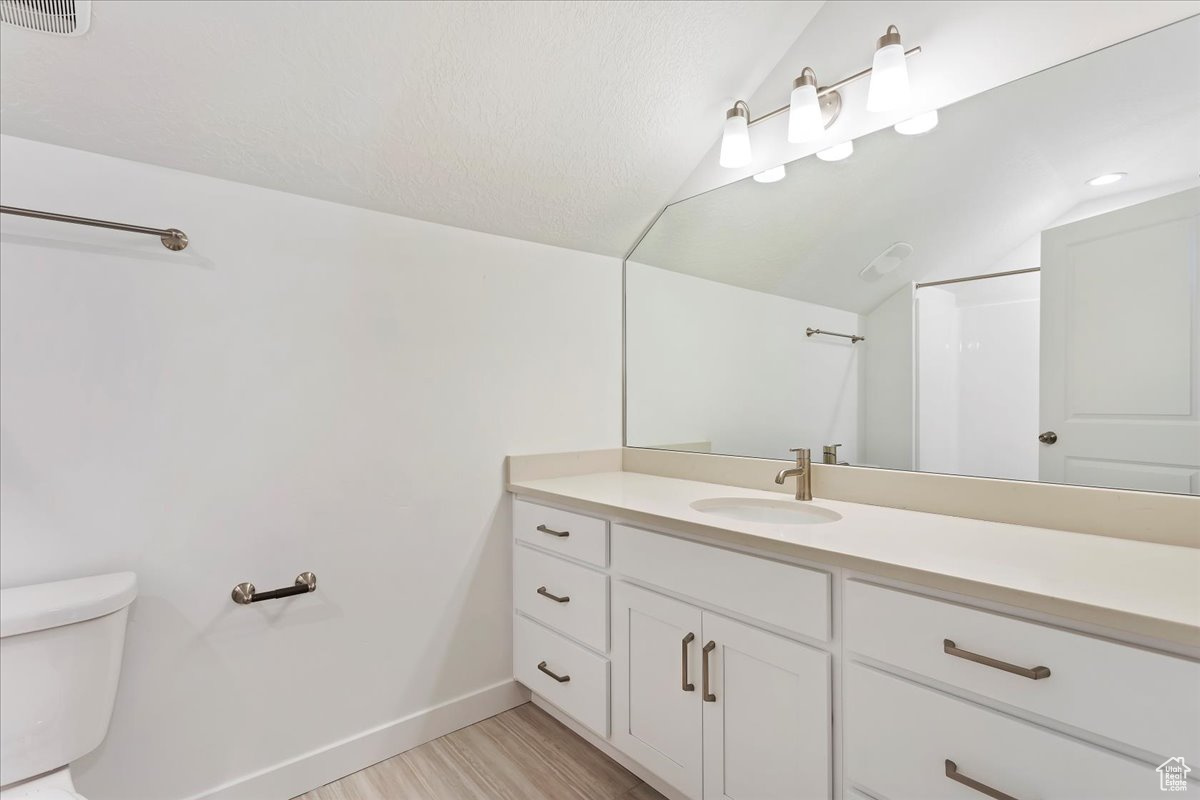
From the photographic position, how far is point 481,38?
1.44m

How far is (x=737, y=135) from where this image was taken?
185 centimetres

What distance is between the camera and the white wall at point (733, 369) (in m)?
1.74

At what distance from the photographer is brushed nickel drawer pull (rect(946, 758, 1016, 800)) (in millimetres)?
885

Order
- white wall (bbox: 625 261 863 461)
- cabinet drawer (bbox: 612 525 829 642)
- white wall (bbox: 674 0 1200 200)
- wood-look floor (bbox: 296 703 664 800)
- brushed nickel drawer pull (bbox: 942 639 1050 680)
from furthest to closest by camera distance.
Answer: white wall (bbox: 625 261 863 461)
wood-look floor (bbox: 296 703 664 800)
white wall (bbox: 674 0 1200 200)
cabinet drawer (bbox: 612 525 829 642)
brushed nickel drawer pull (bbox: 942 639 1050 680)

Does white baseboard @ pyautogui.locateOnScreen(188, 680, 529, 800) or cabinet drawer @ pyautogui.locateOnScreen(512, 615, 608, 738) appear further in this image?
cabinet drawer @ pyautogui.locateOnScreen(512, 615, 608, 738)

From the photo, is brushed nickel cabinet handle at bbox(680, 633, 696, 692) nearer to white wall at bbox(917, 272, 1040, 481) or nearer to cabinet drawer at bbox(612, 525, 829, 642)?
cabinet drawer at bbox(612, 525, 829, 642)

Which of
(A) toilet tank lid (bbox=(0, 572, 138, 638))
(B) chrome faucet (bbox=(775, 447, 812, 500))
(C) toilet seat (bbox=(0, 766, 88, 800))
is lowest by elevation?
(C) toilet seat (bbox=(0, 766, 88, 800))

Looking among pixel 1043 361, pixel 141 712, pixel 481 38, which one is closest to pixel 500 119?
pixel 481 38

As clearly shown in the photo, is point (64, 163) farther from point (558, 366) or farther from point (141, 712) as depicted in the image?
point (558, 366)

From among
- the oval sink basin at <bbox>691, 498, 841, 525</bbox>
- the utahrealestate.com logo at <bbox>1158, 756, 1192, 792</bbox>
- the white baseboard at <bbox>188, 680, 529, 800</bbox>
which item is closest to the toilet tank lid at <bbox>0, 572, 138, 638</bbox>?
the white baseboard at <bbox>188, 680, 529, 800</bbox>

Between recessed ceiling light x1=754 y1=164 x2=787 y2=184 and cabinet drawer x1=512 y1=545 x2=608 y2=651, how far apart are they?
1413mm

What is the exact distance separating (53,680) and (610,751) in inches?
54.1

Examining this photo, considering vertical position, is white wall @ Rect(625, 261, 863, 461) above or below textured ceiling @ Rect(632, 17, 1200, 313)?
below

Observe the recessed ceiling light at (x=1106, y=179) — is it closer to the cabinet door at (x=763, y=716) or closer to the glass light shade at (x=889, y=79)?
the glass light shade at (x=889, y=79)
